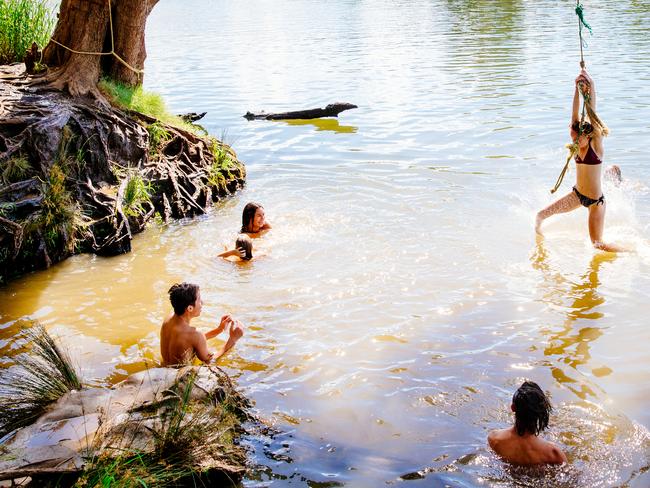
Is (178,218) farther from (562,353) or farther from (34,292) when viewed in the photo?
(562,353)

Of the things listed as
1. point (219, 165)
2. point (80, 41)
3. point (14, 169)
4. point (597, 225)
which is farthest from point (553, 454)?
point (80, 41)

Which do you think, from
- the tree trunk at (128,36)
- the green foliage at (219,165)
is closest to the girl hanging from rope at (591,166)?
the green foliage at (219,165)

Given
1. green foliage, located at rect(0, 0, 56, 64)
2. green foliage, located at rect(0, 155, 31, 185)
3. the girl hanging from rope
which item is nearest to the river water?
the girl hanging from rope

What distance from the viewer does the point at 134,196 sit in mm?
10711

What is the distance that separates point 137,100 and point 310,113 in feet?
18.7

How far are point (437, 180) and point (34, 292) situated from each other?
263 inches

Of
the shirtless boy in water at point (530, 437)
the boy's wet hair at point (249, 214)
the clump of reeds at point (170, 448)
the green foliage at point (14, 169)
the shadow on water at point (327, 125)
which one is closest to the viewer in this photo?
the clump of reeds at point (170, 448)

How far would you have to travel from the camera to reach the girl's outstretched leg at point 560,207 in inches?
381

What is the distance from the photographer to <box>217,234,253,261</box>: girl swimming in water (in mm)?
9195

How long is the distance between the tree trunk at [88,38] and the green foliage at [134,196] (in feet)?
5.54

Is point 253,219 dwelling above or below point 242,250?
above

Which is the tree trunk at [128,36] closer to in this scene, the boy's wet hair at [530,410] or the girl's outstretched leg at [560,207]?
the girl's outstretched leg at [560,207]

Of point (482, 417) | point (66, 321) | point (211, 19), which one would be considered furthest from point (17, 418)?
point (211, 19)

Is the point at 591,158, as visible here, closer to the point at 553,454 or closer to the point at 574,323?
the point at 574,323
